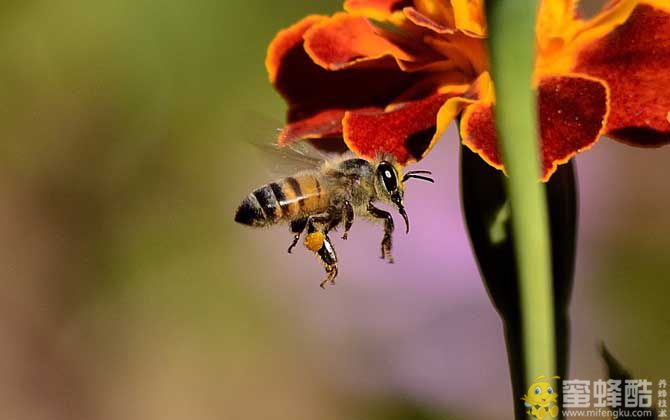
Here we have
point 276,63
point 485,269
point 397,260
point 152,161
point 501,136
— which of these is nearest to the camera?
point 501,136

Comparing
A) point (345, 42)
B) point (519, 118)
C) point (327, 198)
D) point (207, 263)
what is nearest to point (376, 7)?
point (345, 42)

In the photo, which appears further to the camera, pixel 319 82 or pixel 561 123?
pixel 319 82

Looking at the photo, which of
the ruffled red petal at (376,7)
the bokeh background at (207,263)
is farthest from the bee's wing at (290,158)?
the bokeh background at (207,263)

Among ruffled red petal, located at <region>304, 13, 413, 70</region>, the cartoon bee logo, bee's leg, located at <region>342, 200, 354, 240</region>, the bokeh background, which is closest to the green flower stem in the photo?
the cartoon bee logo

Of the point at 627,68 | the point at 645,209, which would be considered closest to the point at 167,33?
the point at 645,209

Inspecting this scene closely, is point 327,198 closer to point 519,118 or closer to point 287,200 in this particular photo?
point 287,200

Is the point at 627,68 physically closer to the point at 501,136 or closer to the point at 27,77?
the point at 501,136

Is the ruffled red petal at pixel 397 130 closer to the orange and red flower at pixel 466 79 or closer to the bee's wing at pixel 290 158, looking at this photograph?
the orange and red flower at pixel 466 79
